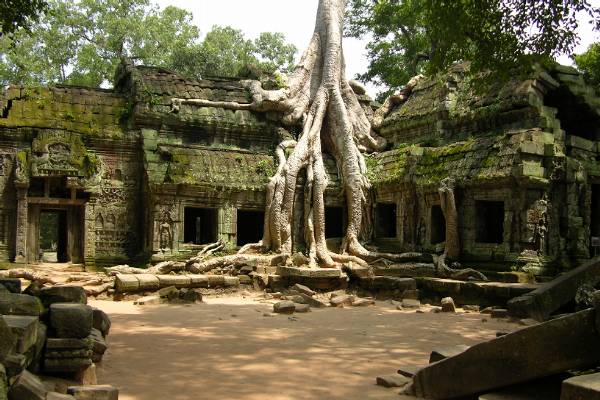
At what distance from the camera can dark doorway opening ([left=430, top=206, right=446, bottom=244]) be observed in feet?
46.9

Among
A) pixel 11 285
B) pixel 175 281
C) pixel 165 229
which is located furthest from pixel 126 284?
pixel 11 285

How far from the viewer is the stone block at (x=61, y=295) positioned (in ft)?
18.9

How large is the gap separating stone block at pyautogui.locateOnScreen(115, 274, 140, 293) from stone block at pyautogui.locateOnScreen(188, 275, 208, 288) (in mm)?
1165

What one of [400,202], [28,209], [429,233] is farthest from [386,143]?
[28,209]

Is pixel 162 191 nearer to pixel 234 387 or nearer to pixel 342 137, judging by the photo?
pixel 342 137

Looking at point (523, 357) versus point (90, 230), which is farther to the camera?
point (90, 230)

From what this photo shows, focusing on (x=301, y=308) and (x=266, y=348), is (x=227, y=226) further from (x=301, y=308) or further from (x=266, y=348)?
(x=266, y=348)

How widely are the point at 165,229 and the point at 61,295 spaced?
8.99 metres

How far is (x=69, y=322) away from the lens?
4.86m

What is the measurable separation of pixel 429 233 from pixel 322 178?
3.19m

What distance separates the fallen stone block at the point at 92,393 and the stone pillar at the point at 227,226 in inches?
430

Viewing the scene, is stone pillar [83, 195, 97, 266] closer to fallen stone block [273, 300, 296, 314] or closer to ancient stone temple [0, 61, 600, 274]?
ancient stone temple [0, 61, 600, 274]

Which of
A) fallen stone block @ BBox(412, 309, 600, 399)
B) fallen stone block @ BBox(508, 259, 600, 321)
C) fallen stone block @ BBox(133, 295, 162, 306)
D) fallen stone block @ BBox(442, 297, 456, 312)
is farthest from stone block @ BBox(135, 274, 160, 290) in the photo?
fallen stone block @ BBox(412, 309, 600, 399)

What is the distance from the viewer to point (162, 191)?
14672mm
